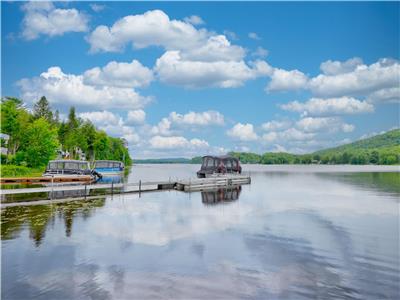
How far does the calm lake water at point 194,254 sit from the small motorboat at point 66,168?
103ft

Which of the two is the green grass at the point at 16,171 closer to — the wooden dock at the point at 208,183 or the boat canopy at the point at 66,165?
the boat canopy at the point at 66,165

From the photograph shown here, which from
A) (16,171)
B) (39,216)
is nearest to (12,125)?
(16,171)

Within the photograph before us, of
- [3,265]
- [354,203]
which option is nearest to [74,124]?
[354,203]

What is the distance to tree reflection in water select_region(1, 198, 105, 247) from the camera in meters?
20.1

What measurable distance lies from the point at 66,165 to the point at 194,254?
5141 cm

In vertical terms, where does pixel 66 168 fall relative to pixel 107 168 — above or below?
above

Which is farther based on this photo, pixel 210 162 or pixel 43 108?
pixel 43 108

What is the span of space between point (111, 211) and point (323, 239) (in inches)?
670

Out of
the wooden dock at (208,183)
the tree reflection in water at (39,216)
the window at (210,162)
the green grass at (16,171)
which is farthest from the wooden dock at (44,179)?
the window at (210,162)

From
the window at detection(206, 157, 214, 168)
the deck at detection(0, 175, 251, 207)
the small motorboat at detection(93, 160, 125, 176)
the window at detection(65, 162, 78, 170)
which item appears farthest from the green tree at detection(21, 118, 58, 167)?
the window at detection(206, 157, 214, 168)

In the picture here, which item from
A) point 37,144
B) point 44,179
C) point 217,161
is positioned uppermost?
point 37,144

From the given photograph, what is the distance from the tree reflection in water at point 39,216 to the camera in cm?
2011

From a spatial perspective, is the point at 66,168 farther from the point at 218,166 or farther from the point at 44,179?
the point at 218,166

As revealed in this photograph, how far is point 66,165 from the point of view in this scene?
62531 mm
